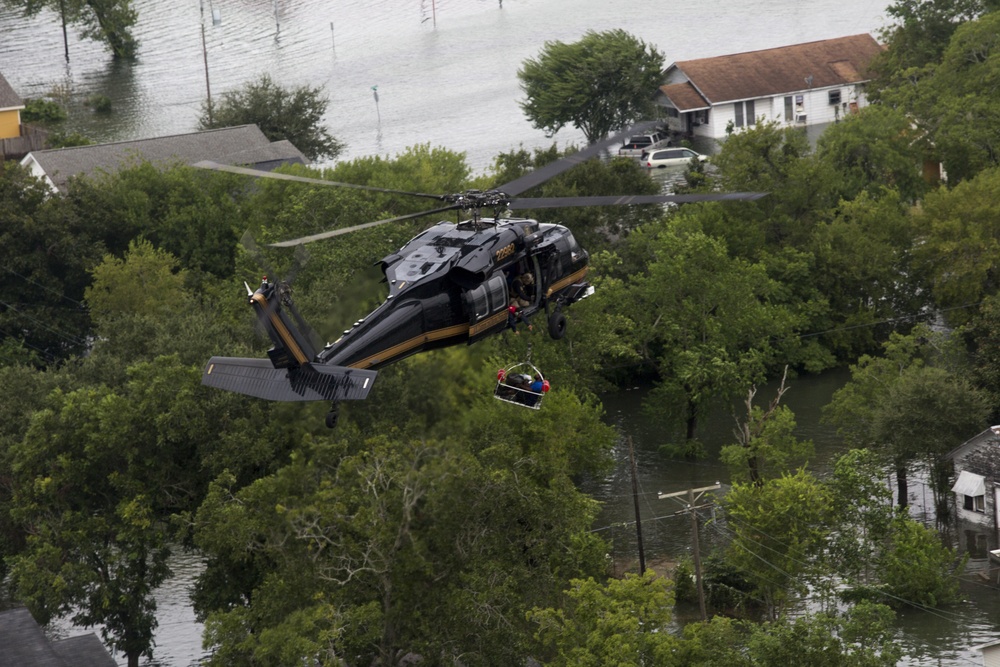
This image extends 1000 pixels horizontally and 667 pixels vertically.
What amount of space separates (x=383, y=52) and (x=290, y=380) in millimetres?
98732

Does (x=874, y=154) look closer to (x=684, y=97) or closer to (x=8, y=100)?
(x=684, y=97)

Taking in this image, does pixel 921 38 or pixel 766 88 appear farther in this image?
pixel 766 88

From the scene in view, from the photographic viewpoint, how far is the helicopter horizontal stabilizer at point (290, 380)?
34750mm

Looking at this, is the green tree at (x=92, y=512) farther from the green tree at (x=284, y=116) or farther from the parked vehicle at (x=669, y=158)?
the parked vehicle at (x=669, y=158)

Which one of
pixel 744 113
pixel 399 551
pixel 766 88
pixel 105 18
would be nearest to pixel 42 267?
pixel 399 551

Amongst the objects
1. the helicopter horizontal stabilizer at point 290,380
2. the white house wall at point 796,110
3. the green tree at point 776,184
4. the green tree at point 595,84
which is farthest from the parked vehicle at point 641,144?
the helicopter horizontal stabilizer at point 290,380

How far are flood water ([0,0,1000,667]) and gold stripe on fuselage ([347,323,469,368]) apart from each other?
2219 inches

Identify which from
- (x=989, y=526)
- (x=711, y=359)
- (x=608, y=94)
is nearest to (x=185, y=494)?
(x=711, y=359)

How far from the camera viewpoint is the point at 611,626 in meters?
41.2

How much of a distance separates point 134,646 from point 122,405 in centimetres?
747

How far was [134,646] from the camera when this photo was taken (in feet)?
169

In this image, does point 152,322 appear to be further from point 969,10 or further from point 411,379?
point 969,10

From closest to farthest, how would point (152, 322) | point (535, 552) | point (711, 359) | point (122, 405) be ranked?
point (535, 552), point (122, 405), point (152, 322), point (711, 359)

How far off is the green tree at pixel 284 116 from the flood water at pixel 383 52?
4.01 m
